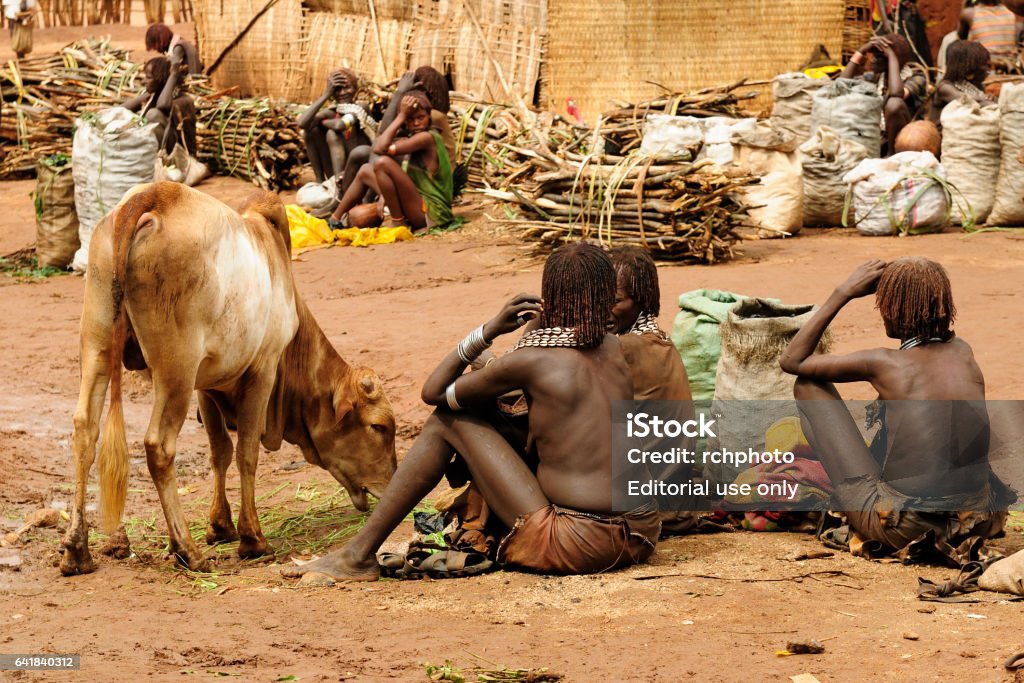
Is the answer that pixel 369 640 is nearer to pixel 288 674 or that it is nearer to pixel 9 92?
pixel 288 674

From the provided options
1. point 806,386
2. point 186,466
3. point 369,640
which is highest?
point 806,386

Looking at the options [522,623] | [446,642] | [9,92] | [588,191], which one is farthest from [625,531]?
[9,92]

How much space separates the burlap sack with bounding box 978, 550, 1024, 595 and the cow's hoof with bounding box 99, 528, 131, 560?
10.7 ft

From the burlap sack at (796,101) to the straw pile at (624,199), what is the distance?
83.1 inches

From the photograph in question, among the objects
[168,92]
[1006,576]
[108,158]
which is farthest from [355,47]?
[1006,576]

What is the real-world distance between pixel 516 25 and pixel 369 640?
1305 centimetres

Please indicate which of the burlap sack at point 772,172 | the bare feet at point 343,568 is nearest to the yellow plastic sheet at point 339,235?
→ the burlap sack at point 772,172

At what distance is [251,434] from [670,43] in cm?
1130

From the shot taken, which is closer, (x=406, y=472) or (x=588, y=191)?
(x=406, y=472)

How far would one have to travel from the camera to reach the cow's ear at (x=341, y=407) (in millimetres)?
5882

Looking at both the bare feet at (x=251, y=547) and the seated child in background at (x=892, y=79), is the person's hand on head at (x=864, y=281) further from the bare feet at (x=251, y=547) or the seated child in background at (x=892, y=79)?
the seated child in background at (x=892, y=79)

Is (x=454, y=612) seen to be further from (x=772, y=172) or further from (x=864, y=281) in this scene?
(x=772, y=172)

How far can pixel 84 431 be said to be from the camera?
5047 mm

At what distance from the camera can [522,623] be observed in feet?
14.3
